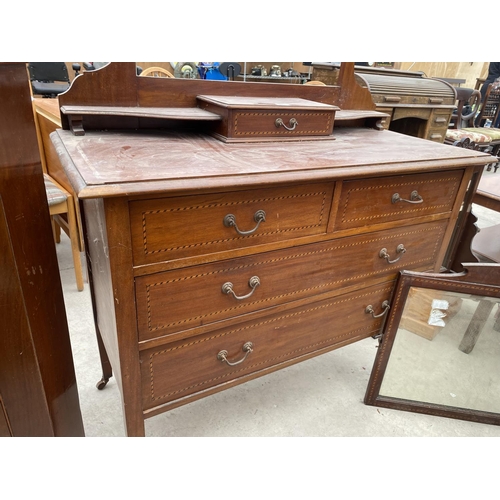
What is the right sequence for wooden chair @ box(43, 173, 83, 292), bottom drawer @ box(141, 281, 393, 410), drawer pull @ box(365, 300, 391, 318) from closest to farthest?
bottom drawer @ box(141, 281, 393, 410) → drawer pull @ box(365, 300, 391, 318) → wooden chair @ box(43, 173, 83, 292)

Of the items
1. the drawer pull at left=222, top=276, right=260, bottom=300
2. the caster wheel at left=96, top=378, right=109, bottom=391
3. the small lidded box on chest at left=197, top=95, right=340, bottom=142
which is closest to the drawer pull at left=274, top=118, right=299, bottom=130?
the small lidded box on chest at left=197, top=95, right=340, bottom=142

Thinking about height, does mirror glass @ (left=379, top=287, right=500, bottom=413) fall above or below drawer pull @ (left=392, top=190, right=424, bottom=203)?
below

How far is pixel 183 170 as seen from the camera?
2.89ft

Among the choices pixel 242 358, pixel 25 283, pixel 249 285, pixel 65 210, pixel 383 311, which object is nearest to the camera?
pixel 25 283

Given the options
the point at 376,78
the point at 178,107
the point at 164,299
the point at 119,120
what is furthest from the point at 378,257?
the point at 376,78

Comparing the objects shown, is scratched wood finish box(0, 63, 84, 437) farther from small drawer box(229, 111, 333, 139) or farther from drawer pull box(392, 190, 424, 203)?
drawer pull box(392, 190, 424, 203)

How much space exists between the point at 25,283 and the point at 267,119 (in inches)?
32.4

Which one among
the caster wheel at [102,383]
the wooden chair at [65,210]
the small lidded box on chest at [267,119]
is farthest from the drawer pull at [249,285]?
the wooden chair at [65,210]

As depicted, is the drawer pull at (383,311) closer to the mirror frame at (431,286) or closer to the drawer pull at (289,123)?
the mirror frame at (431,286)

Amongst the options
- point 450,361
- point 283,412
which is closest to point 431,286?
point 450,361

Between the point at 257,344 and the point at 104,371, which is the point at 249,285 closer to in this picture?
the point at 257,344

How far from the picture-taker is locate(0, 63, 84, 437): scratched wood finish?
0.79m

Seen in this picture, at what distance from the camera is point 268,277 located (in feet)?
3.65

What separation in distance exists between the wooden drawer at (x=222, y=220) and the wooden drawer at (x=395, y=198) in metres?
0.09
